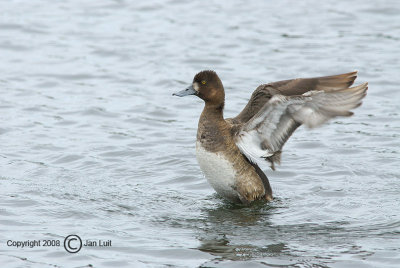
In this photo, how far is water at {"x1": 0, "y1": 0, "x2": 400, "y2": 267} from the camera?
6832 mm

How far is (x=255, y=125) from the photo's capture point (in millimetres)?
7699

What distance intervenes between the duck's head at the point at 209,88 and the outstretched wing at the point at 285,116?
0.49 m

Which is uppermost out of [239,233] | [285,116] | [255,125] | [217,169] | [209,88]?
[209,88]

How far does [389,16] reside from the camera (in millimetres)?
15570

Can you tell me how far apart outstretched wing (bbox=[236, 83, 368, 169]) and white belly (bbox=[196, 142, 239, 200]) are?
0.85ft

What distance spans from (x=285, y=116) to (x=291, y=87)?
0.38 metres

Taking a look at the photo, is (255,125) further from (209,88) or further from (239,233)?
(239,233)

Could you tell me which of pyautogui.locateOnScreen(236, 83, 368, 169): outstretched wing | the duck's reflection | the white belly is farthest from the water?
pyautogui.locateOnScreen(236, 83, 368, 169): outstretched wing

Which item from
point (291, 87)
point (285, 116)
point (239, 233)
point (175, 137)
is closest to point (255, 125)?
point (285, 116)

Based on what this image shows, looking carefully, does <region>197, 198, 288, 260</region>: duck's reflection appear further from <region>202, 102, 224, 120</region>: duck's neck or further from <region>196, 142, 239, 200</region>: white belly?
<region>202, 102, 224, 120</region>: duck's neck

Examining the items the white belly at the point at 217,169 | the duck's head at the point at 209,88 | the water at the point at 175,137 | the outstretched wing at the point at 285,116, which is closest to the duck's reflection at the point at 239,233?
the water at the point at 175,137

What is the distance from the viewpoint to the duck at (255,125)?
7.20m

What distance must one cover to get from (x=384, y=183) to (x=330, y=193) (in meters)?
0.66

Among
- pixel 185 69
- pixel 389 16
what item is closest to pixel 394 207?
pixel 185 69
